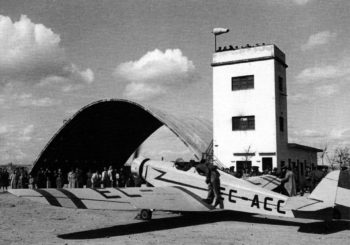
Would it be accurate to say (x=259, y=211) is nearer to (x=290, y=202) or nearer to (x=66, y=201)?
(x=290, y=202)

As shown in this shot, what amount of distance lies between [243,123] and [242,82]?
8.40ft

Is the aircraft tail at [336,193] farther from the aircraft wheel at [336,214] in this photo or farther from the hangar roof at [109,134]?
the hangar roof at [109,134]

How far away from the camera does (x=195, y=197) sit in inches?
429

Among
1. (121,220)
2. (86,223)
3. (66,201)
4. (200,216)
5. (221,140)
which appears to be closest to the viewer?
(66,201)

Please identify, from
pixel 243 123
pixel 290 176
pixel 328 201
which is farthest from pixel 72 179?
pixel 328 201

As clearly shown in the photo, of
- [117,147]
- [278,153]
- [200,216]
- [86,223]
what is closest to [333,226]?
[200,216]

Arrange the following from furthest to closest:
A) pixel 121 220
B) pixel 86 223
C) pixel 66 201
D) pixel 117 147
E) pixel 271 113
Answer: pixel 117 147
pixel 271 113
pixel 121 220
pixel 86 223
pixel 66 201

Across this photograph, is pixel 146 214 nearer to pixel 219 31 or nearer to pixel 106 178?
pixel 106 178

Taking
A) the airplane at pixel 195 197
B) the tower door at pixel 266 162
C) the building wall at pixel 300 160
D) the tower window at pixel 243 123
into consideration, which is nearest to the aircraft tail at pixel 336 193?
the airplane at pixel 195 197

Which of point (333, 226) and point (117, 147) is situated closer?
point (333, 226)

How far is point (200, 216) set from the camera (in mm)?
12461

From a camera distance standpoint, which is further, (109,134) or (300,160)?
(109,134)

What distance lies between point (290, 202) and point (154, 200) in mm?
3471

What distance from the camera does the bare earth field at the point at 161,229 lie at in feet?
26.6
